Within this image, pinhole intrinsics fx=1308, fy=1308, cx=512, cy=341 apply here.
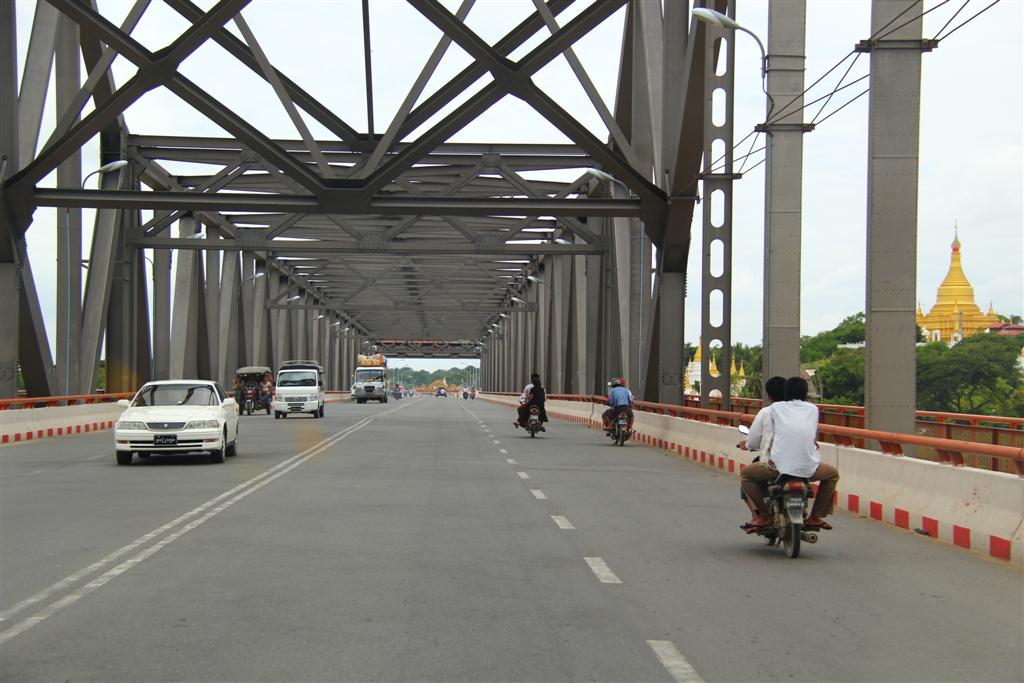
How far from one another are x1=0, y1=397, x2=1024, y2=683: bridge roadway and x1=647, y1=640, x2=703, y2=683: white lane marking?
0.02 metres

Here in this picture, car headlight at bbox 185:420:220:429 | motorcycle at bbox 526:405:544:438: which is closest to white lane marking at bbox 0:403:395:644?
car headlight at bbox 185:420:220:429

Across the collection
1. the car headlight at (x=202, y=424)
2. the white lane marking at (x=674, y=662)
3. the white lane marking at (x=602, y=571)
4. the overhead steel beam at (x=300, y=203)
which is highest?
the overhead steel beam at (x=300, y=203)

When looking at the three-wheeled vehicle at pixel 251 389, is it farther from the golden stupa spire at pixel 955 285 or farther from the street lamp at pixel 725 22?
the golden stupa spire at pixel 955 285

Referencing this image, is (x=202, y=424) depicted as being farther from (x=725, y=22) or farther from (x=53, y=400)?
(x=53, y=400)

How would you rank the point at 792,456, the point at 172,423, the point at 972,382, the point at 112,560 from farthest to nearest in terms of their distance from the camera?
the point at 972,382 → the point at 172,423 → the point at 792,456 → the point at 112,560

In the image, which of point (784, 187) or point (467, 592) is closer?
point (467, 592)

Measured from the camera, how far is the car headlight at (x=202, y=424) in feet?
71.8

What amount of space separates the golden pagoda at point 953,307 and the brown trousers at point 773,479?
168650 millimetres

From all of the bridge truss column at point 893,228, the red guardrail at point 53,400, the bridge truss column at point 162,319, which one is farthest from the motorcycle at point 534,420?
the bridge truss column at point 893,228

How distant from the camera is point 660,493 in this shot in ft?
55.7

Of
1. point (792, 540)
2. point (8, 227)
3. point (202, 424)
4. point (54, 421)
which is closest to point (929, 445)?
point (792, 540)

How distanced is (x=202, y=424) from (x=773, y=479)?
13.2 meters

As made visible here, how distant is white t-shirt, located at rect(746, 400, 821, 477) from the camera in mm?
10773

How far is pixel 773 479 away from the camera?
433 inches
